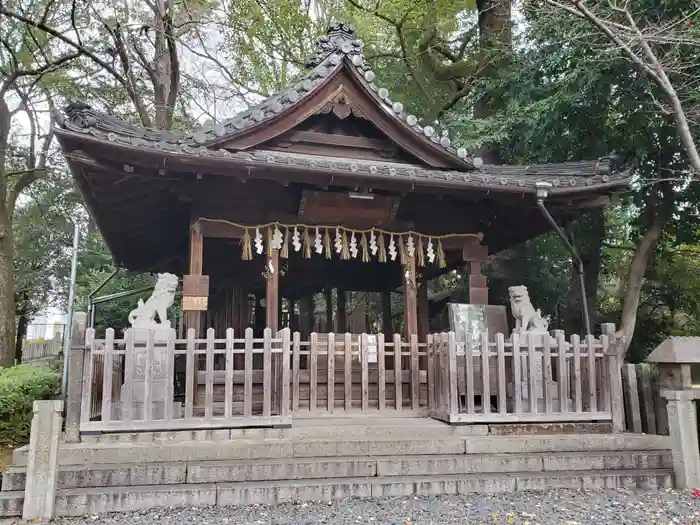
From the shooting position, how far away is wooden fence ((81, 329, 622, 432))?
5794 millimetres

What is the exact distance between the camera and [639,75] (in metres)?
9.45

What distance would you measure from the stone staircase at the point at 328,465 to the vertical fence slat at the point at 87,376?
31 cm

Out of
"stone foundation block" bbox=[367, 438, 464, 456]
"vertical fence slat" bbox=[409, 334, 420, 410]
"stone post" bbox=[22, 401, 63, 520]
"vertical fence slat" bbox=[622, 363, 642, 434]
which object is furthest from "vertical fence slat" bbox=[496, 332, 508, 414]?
"stone post" bbox=[22, 401, 63, 520]

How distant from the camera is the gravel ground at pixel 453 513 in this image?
4.63m

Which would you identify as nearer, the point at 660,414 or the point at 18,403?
the point at 660,414

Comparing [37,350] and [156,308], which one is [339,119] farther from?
[37,350]

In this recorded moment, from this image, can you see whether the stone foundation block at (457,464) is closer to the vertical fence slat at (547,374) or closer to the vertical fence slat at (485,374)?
the vertical fence slat at (485,374)

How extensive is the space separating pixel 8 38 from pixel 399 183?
1236 cm

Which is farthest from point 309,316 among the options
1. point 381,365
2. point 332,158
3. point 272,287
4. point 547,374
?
point 547,374

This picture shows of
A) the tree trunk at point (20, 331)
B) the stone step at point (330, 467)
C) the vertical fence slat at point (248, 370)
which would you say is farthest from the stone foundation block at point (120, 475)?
the tree trunk at point (20, 331)

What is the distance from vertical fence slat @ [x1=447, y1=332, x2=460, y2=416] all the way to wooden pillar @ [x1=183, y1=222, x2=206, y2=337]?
3.16 metres

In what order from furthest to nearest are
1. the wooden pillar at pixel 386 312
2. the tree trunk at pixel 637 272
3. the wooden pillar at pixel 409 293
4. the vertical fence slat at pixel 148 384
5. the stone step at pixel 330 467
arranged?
the wooden pillar at pixel 386 312 → the tree trunk at pixel 637 272 → the wooden pillar at pixel 409 293 → the vertical fence slat at pixel 148 384 → the stone step at pixel 330 467

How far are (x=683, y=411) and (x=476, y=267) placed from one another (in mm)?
3443

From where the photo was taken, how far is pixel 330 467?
5438 millimetres
